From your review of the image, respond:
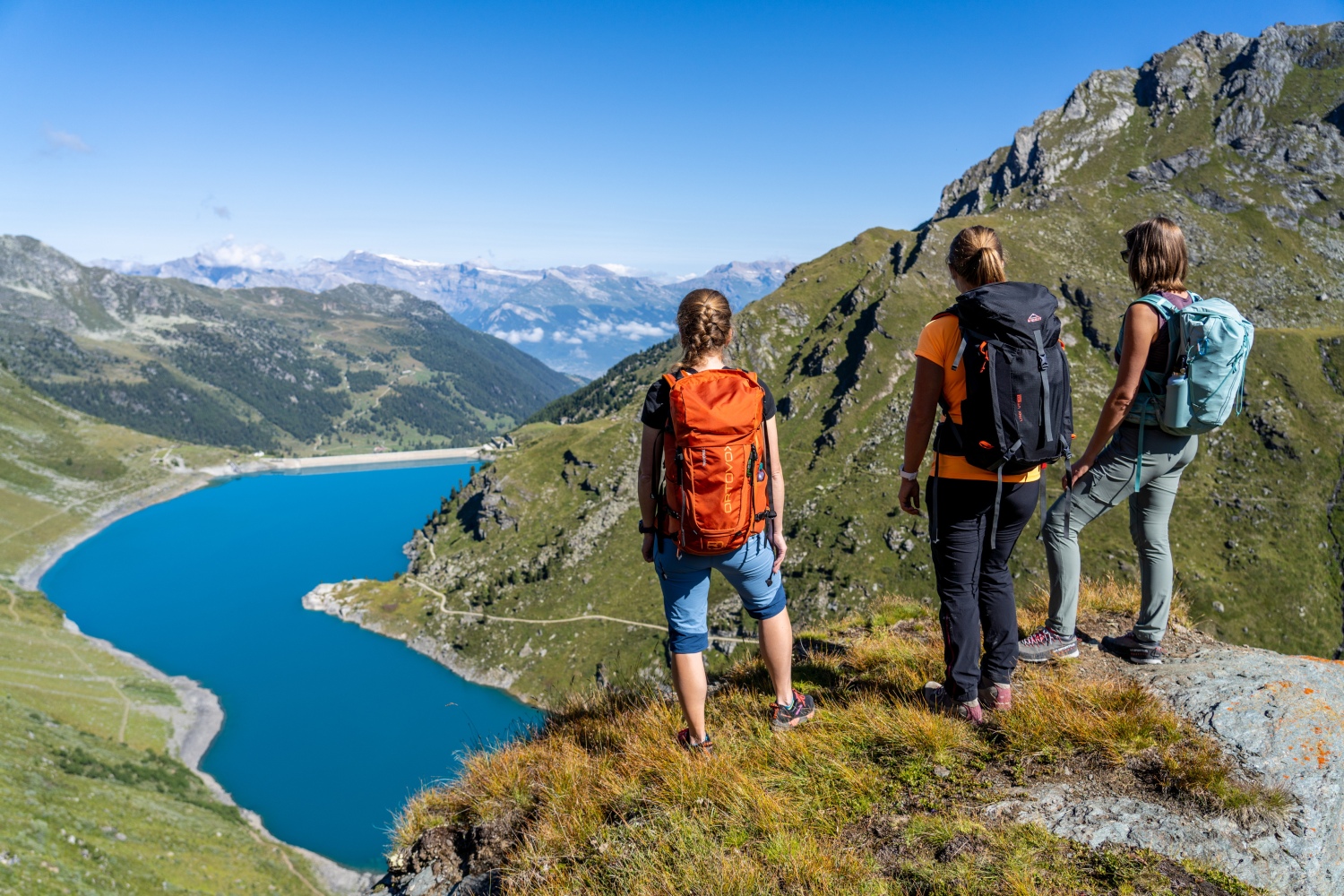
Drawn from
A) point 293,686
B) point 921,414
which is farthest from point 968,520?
point 293,686

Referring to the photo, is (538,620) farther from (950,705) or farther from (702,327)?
(702,327)

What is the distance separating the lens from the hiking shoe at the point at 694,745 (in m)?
4.98

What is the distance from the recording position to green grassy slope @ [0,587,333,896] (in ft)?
184

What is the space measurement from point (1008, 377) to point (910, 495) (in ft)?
4.64

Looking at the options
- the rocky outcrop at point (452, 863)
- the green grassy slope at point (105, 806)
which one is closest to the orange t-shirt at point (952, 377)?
the rocky outcrop at point (452, 863)

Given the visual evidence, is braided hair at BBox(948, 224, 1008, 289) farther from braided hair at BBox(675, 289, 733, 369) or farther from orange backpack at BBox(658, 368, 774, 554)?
orange backpack at BBox(658, 368, 774, 554)

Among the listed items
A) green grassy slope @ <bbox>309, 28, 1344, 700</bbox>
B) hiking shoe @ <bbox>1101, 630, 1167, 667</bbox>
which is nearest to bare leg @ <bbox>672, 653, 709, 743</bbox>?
hiking shoe @ <bbox>1101, 630, 1167, 667</bbox>

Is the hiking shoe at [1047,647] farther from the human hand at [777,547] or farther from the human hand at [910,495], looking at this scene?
the human hand at [777,547]

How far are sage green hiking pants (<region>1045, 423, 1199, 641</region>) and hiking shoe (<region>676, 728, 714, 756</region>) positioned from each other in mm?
3606

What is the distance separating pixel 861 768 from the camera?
15.4ft

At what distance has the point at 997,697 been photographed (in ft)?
16.9

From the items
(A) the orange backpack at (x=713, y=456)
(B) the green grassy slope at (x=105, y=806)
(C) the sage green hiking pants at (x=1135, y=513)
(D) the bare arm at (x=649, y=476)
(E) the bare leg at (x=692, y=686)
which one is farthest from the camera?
(B) the green grassy slope at (x=105, y=806)

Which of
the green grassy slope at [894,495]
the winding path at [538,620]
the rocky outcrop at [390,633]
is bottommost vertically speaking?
the rocky outcrop at [390,633]

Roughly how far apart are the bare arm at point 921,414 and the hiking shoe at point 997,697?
150cm
